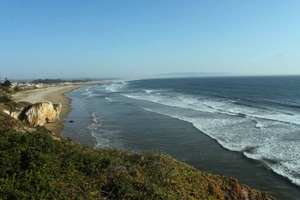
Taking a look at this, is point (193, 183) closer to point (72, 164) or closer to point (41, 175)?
point (72, 164)

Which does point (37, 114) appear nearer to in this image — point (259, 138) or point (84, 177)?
point (84, 177)

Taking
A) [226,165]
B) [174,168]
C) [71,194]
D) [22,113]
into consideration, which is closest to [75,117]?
[22,113]

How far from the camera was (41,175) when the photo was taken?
5.87 metres

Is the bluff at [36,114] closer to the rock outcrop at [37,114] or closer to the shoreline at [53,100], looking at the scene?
the rock outcrop at [37,114]

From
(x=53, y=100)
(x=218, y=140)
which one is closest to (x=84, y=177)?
(x=218, y=140)

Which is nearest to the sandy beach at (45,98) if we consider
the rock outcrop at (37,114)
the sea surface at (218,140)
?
the sea surface at (218,140)

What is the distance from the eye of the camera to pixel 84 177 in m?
6.65

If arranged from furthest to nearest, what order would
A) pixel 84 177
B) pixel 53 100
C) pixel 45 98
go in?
pixel 45 98 → pixel 53 100 → pixel 84 177

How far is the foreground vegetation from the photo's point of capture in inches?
221

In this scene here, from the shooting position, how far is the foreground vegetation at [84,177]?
221 inches

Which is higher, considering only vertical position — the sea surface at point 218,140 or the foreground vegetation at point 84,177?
the foreground vegetation at point 84,177

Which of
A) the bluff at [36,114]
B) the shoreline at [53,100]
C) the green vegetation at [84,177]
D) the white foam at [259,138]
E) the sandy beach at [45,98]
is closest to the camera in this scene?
the green vegetation at [84,177]

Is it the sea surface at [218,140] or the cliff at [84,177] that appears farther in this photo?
the sea surface at [218,140]

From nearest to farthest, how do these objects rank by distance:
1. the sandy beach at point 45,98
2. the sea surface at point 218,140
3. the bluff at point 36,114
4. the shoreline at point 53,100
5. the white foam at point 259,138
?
the sea surface at point 218,140
the white foam at point 259,138
the bluff at point 36,114
the shoreline at point 53,100
the sandy beach at point 45,98
